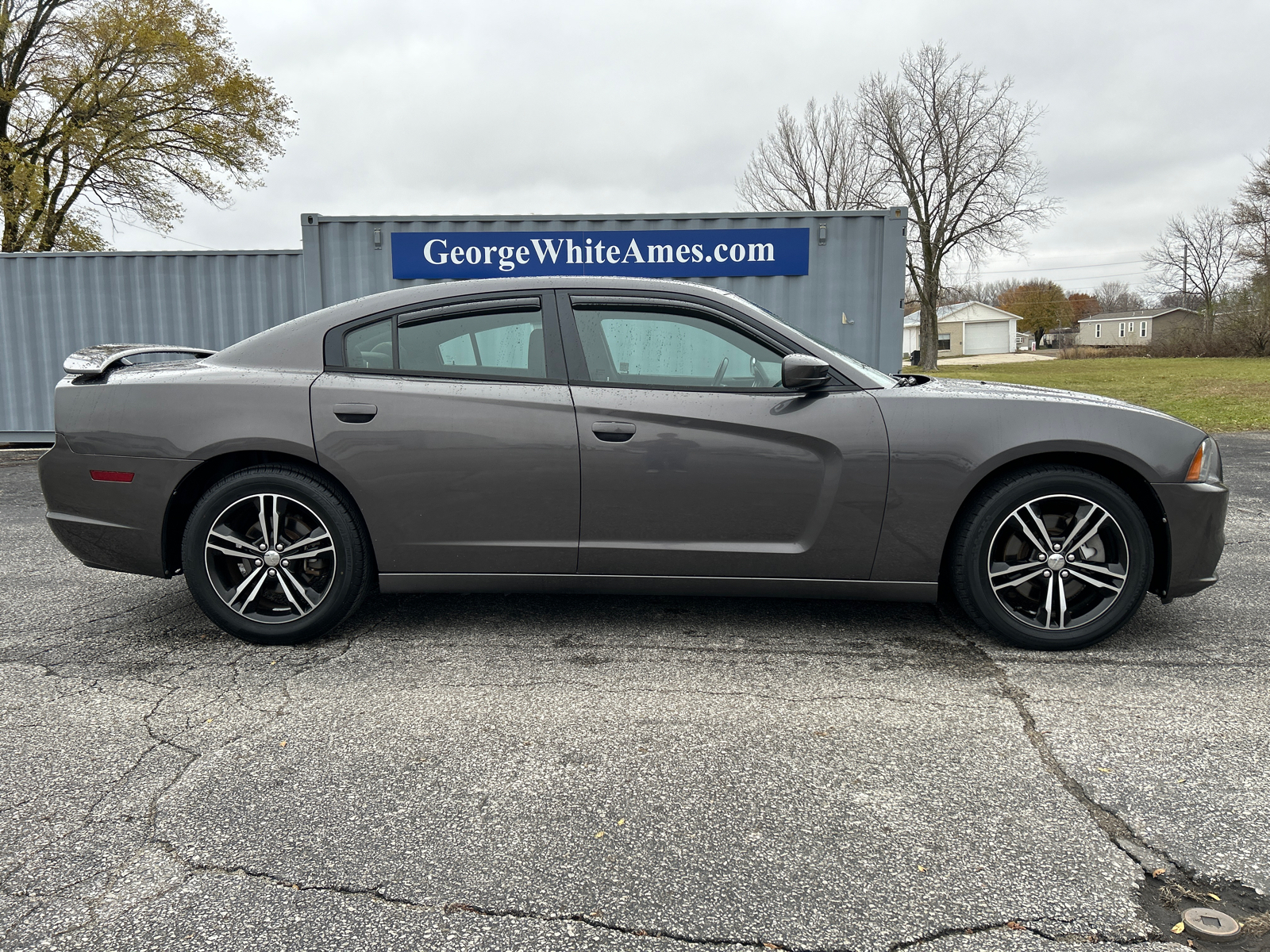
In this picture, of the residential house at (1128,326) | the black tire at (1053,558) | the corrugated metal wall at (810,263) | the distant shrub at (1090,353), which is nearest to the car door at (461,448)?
the black tire at (1053,558)

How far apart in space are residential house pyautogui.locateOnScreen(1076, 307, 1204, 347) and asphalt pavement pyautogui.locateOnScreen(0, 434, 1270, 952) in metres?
101

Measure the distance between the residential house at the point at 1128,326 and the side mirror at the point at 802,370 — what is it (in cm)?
10086

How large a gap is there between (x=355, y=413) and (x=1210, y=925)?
3.19 m

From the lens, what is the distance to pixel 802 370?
338 centimetres

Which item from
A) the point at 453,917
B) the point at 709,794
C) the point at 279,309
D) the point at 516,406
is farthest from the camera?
the point at 279,309

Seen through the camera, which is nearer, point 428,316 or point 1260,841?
point 1260,841

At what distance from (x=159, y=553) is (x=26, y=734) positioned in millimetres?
984

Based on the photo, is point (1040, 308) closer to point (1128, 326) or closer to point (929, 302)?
point (1128, 326)

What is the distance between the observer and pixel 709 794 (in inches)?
95.7

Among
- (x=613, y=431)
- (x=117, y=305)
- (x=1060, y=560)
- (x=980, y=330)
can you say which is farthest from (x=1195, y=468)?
(x=980, y=330)

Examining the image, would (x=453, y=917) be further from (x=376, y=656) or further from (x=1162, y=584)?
(x=1162, y=584)

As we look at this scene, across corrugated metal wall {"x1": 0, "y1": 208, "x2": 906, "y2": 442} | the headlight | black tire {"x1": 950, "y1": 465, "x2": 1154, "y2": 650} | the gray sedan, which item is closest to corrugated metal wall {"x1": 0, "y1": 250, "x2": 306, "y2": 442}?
corrugated metal wall {"x1": 0, "y1": 208, "x2": 906, "y2": 442}

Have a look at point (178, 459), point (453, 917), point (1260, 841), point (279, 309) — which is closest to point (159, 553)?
point (178, 459)

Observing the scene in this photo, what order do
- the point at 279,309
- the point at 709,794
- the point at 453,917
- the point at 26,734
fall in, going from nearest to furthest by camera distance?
1. the point at 453,917
2. the point at 709,794
3. the point at 26,734
4. the point at 279,309
